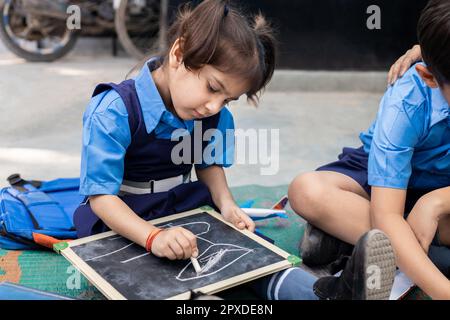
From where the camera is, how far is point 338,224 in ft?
4.51

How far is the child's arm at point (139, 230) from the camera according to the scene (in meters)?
1.13

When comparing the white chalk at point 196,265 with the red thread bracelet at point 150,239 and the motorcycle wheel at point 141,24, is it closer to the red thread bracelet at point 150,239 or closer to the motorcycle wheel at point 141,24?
the red thread bracelet at point 150,239

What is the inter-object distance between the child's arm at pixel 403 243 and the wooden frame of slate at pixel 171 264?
8.2 inches

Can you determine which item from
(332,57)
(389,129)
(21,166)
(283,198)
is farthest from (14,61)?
(389,129)

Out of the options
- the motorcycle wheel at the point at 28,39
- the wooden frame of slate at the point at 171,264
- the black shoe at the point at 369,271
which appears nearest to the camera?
the black shoe at the point at 369,271

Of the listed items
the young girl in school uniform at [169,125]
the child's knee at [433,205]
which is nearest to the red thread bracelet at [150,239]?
the young girl in school uniform at [169,125]

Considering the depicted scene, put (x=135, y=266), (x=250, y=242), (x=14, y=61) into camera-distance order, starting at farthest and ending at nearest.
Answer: (x=14, y=61), (x=250, y=242), (x=135, y=266)

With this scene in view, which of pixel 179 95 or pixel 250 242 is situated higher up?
pixel 179 95

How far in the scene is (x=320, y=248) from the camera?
1419 mm

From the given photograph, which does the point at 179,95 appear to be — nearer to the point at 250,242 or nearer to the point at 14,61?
the point at 250,242

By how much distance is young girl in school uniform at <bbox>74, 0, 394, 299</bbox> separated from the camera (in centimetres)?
117

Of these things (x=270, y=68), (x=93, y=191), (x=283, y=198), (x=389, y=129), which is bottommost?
(x=283, y=198)

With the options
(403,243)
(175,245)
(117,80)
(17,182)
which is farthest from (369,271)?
(117,80)

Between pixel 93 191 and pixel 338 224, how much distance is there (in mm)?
567
